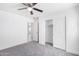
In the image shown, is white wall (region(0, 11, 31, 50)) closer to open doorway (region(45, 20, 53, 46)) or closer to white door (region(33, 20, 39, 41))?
white door (region(33, 20, 39, 41))

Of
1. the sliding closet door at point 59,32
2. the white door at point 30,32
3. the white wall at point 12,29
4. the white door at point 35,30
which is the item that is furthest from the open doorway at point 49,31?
the white wall at point 12,29

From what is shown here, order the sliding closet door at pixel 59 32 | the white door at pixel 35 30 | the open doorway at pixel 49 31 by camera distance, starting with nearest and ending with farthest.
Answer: the sliding closet door at pixel 59 32 → the open doorway at pixel 49 31 → the white door at pixel 35 30

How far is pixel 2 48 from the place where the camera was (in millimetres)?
3898

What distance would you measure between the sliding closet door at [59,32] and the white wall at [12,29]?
2726mm

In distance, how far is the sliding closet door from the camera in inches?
153

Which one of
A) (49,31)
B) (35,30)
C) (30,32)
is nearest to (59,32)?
(49,31)

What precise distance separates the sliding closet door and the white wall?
2726 mm

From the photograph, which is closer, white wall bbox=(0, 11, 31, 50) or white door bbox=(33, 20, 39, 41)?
white wall bbox=(0, 11, 31, 50)

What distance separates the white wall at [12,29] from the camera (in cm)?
393

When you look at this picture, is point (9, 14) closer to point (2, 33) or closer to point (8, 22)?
point (8, 22)

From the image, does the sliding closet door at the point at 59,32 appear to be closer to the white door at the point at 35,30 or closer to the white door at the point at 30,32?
the white door at the point at 35,30

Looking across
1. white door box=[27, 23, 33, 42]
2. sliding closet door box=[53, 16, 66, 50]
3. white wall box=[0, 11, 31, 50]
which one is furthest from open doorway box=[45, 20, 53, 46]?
white wall box=[0, 11, 31, 50]

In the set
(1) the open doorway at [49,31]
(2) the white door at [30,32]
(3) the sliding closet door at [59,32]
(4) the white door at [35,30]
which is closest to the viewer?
(3) the sliding closet door at [59,32]

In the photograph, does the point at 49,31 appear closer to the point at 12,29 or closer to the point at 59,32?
the point at 59,32
